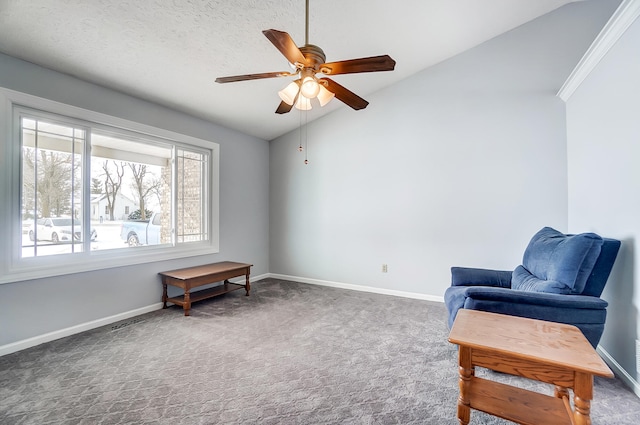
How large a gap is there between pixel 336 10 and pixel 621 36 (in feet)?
7.22

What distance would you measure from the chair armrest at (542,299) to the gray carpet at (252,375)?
588 mm

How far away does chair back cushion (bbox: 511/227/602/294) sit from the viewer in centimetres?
198

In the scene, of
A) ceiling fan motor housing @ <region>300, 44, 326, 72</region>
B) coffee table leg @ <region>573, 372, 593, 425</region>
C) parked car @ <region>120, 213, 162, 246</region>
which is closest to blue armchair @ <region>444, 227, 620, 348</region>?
coffee table leg @ <region>573, 372, 593, 425</region>

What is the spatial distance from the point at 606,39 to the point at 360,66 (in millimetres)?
2025

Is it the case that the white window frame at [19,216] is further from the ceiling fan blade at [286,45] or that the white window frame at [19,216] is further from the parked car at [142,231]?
the ceiling fan blade at [286,45]

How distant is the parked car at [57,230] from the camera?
104 inches

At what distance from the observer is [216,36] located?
2613mm

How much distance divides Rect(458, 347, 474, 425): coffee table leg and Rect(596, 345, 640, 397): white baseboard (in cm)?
132

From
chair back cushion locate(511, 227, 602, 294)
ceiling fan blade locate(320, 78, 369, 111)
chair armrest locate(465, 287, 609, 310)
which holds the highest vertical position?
ceiling fan blade locate(320, 78, 369, 111)

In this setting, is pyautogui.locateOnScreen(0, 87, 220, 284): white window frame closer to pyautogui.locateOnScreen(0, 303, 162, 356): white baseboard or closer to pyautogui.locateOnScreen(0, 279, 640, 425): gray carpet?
pyautogui.locateOnScreen(0, 303, 162, 356): white baseboard

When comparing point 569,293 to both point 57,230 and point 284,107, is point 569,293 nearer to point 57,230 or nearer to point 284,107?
point 284,107

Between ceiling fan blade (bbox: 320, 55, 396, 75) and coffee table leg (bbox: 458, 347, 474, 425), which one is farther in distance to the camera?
ceiling fan blade (bbox: 320, 55, 396, 75)

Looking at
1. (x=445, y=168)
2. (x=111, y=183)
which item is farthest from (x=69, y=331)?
(x=445, y=168)

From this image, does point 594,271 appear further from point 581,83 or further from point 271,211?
point 271,211
